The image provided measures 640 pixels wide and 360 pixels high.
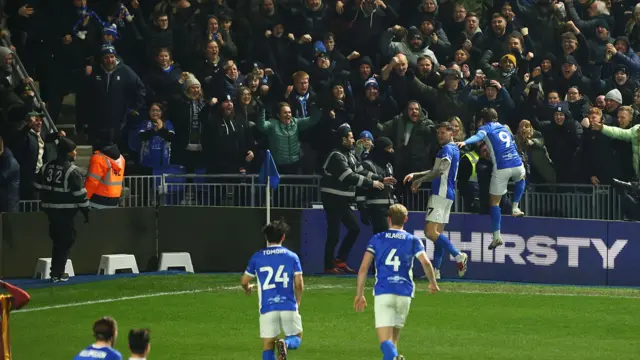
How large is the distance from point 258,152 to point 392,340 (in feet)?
35.7

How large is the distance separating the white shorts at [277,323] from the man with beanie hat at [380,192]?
377 inches

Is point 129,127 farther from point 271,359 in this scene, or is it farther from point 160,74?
point 271,359

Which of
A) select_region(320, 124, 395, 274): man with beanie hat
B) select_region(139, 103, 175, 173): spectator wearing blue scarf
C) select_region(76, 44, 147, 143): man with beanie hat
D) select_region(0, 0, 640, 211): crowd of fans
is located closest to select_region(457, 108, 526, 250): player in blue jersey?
select_region(0, 0, 640, 211): crowd of fans

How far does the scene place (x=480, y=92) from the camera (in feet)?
84.3

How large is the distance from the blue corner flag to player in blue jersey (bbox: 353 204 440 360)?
8.96 metres

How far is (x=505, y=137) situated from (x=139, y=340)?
13.2m

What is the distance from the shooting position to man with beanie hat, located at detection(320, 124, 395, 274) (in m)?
24.2

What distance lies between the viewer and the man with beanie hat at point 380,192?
968 inches

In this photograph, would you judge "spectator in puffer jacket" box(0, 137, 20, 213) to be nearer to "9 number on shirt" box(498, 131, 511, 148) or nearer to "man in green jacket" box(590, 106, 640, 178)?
"9 number on shirt" box(498, 131, 511, 148)

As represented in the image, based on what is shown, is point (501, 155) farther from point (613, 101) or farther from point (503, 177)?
point (613, 101)

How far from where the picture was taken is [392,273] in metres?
15.3

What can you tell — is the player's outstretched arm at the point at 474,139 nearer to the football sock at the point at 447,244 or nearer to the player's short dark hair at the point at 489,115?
the player's short dark hair at the point at 489,115

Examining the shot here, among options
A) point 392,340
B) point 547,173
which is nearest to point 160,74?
point 547,173

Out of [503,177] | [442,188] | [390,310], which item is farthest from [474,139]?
[390,310]
